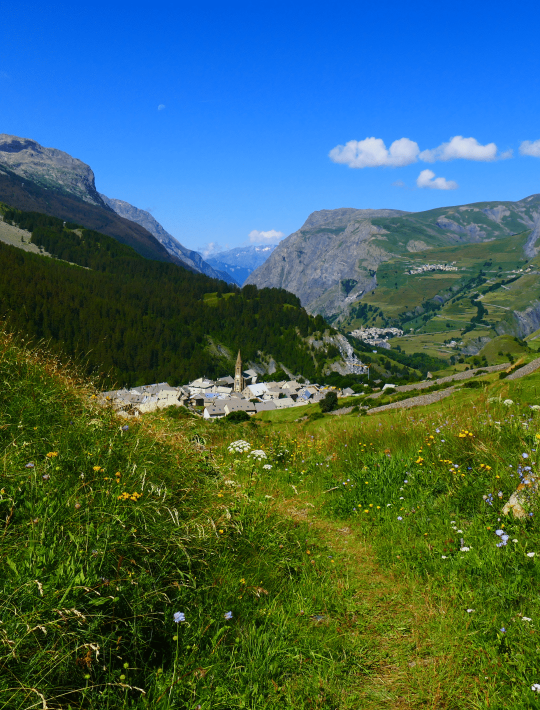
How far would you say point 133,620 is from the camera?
334 cm

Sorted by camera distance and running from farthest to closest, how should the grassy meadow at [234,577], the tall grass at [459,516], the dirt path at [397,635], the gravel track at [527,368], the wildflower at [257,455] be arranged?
the gravel track at [527,368] → the wildflower at [257,455] → the tall grass at [459,516] → the dirt path at [397,635] → the grassy meadow at [234,577]

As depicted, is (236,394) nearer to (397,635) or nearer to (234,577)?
(234,577)

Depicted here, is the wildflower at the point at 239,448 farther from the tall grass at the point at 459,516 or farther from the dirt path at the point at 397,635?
the dirt path at the point at 397,635

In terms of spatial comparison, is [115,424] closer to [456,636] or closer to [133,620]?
[133,620]

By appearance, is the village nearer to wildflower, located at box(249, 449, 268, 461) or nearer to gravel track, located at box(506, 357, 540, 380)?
gravel track, located at box(506, 357, 540, 380)

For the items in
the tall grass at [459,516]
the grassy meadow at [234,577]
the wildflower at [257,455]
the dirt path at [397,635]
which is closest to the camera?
the grassy meadow at [234,577]

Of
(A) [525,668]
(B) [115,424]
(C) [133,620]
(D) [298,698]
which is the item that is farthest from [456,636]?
(B) [115,424]

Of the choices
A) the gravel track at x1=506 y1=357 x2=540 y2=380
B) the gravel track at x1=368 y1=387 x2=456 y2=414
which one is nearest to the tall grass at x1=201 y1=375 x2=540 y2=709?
the gravel track at x1=506 y1=357 x2=540 y2=380

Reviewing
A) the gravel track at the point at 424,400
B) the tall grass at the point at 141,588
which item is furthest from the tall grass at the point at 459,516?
the gravel track at the point at 424,400

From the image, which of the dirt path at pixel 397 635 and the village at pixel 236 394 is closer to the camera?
the dirt path at pixel 397 635

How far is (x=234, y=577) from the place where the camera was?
4.32 meters

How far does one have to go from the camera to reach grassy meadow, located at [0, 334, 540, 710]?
2986 millimetres

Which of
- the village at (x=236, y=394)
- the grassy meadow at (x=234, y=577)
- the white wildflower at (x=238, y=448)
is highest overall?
the grassy meadow at (x=234, y=577)

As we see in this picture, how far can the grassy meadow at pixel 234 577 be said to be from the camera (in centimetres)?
299
